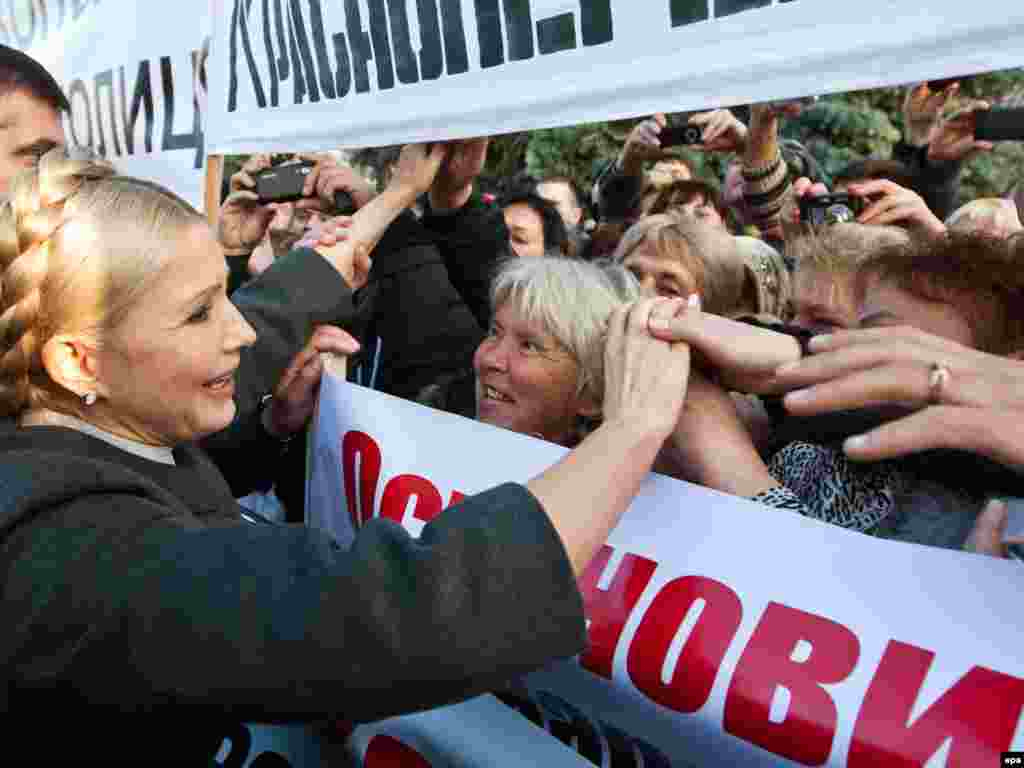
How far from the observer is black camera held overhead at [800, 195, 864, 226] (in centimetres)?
292

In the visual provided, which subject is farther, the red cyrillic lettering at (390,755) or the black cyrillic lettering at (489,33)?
the black cyrillic lettering at (489,33)

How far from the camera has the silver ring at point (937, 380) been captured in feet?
3.37

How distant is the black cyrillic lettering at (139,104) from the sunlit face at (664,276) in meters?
1.56

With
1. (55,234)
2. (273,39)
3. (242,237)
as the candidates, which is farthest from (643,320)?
(242,237)

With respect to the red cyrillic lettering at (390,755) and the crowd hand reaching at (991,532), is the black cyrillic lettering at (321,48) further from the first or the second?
the crowd hand reaching at (991,532)

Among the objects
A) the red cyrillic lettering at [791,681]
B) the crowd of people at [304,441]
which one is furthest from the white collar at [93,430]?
the red cyrillic lettering at [791,681]

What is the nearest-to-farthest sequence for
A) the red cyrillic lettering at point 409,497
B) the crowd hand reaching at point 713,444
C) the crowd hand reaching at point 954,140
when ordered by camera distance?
the crowd hand reaching at point 713,444 → the red cyrillic lettering at point 409,497 → the crowd hand reaching at point 954,140

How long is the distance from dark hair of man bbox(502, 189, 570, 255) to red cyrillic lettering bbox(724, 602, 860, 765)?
334 centimetres

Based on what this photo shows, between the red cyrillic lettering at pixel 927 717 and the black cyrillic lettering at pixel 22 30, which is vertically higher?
the black cyrillic lettering at pixel 22 30

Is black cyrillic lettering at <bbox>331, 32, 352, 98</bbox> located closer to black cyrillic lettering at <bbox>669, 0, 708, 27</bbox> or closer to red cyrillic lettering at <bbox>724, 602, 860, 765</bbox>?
black cyrillic lettering at <bbox>669, 0, 708, 27</bbox>

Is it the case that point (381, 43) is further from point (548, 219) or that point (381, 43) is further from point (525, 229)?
point (548, 219)

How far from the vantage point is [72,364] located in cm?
127

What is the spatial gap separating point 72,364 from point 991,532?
1076mm

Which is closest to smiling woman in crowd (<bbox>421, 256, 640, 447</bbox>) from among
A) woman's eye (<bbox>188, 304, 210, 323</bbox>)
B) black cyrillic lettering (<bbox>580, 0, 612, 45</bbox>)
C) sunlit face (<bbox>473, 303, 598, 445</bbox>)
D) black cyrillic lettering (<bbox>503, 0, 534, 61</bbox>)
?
sunlit face (<bbox>473, 303, 598, 445</bbox>)
